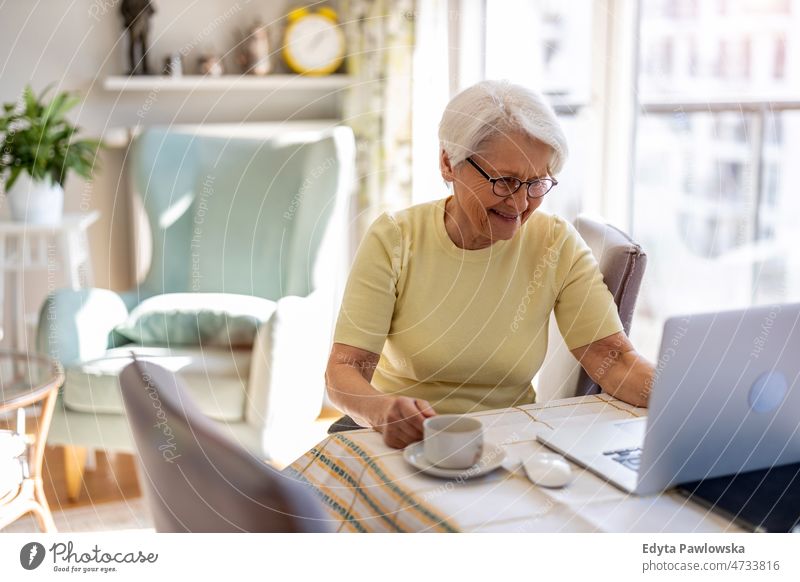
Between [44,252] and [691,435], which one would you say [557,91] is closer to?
[44,252]

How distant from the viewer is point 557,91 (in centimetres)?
271

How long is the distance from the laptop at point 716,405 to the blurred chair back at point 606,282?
46 centimetres

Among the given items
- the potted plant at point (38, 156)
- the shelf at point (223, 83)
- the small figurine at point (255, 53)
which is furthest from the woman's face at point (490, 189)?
the small figurine at point (255, 53)

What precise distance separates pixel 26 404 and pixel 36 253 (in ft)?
3.42

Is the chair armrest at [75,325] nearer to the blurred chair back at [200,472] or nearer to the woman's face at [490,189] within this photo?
the woman's face at [490,189]

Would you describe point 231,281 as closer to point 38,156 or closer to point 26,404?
point 38,156

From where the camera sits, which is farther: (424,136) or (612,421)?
(424,136)

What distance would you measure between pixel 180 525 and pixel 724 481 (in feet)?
1.94

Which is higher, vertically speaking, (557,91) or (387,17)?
(387,17)

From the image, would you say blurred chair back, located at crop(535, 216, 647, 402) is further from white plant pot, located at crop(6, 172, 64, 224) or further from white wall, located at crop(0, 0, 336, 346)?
white wall, located at crop(0, 0, 336, 346)

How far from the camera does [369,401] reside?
1.21 m

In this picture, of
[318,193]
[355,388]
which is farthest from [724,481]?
[318,193]

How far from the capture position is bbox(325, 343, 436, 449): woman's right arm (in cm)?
107

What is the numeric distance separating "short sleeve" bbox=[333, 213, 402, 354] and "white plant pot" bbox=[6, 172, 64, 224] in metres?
1.53
